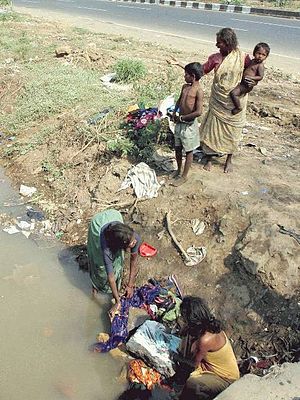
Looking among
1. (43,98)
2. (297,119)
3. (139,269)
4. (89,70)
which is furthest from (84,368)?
(89,70)

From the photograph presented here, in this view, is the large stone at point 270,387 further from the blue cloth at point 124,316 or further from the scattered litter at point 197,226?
the scattered litter at point 197,226

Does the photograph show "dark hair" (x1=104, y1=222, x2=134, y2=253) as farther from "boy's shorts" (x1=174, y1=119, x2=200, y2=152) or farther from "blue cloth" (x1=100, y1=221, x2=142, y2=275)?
"boy's shorts" (x1=174, y1=119, x2=200, y2=152)

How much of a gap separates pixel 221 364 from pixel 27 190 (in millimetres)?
3853

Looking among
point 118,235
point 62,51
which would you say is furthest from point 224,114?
point 62,51

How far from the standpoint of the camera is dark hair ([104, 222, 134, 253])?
12.1ft

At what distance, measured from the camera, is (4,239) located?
5371 mm

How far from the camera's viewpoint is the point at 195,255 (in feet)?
14.5

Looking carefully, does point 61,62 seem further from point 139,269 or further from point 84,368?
point 84,368

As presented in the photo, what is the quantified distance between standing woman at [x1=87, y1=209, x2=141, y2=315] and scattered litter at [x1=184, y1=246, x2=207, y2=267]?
0.58 m

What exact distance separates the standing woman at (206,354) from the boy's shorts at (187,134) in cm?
195

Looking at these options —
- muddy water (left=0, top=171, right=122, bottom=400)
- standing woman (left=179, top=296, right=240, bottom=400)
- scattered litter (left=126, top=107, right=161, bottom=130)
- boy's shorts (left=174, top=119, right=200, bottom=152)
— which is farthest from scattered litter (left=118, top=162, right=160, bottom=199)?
standing woman (left=179, top=296, right=240, bottom=400)

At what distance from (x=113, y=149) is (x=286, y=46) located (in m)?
7.73

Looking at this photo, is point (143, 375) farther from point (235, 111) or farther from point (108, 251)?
point (235, 111)

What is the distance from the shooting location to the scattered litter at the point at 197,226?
459cm
